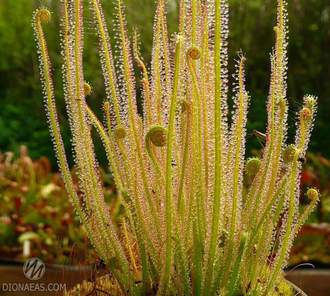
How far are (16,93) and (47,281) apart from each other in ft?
9.92

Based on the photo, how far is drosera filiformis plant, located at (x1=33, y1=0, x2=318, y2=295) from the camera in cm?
69

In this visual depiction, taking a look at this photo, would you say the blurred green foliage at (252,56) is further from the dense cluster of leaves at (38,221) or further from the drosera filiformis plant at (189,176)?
the drosera filiformis plant at (189,176)

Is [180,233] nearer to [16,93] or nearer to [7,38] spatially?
[16,93]

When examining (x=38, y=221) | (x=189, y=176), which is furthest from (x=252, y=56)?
(x=189, y=176)

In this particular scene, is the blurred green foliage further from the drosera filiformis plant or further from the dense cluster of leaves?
the drosera filiformis plant

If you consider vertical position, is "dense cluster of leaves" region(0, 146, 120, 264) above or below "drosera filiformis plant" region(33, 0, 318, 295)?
below

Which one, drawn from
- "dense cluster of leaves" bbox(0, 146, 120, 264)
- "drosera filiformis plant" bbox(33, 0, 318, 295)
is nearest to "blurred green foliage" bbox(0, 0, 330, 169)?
"dense cluster of leaves" bbox(0, 146, 120, 264)

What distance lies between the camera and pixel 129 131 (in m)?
0.77

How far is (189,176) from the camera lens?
28.7 inches

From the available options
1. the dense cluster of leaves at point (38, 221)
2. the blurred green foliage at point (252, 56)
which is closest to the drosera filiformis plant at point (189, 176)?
the dense cluster of leaves at point (38, 221)

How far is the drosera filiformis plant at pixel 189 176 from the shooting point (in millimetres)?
693

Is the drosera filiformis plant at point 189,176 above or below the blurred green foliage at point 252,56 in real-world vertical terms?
above

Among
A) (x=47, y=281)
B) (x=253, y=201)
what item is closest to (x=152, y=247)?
(x=253, y=201)

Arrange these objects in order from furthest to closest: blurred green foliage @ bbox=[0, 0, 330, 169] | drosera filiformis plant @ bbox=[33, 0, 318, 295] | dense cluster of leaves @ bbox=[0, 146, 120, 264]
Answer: blurred green foliage @ bbox=[0, 0, 330, 169]
dense cluster of leaves @ bbox=[0, 146, 120, 264]
drosera filiformis plant @ bbox=[33, 0, 318, 295]
